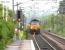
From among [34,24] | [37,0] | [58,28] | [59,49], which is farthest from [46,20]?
[59,49]

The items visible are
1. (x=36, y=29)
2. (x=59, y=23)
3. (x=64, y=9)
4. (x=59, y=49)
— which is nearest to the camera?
(x=59, y=49)

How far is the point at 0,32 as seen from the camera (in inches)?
706

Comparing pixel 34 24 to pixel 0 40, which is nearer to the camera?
pixel 0 40

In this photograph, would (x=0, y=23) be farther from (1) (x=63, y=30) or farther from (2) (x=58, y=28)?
(2) (x=58, y=28)

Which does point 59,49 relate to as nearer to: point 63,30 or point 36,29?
point 36,29

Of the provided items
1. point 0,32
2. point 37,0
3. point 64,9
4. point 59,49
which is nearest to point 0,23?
point 0,32

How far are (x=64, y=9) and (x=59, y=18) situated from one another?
58.6ft

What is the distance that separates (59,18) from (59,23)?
62.5 inches

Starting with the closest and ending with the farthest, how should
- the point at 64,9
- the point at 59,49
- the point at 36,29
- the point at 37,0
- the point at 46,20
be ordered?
1. the point at 59,49
2. the point at 37,0
3. the point at 64,9
4. the point at 36,29
5. the point at 46,20

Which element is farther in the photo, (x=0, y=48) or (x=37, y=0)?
(x=37, y=0)

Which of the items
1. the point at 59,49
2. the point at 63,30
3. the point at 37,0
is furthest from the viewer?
the point at 63,30

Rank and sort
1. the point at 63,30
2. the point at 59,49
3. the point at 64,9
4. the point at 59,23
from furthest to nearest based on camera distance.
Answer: the point at 59,23, the point at 63,30, the point at 64,9, the point at 59,49

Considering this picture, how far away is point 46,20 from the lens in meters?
107

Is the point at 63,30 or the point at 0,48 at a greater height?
the point at 0,48
